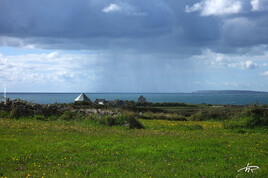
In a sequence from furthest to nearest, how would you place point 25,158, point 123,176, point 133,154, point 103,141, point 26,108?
point 26,108 < point 103,141 < point 133,154 < point 25,158 < point 123,176

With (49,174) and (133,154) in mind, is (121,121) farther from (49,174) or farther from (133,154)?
(49,174)

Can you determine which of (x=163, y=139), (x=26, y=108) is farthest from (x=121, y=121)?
(x=26, y=108)

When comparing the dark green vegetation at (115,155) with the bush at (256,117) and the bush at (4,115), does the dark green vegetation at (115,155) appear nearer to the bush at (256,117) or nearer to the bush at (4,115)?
the bush at (256,117)

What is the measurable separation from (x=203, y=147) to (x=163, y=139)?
8.84 feet

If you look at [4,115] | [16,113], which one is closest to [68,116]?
[16,113]

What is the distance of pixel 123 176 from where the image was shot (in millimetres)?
8805

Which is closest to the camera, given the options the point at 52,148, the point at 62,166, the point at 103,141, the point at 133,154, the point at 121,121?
the point at 62,166

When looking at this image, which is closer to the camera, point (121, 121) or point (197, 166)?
point (197, 166)

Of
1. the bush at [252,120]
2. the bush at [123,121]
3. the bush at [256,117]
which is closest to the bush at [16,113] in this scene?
the bush at [123,121]

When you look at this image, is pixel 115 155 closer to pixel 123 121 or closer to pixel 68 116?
pixel 123 121

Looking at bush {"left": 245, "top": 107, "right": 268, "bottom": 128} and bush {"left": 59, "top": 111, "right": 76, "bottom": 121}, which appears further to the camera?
bush {"left": 59, "top": 111, "right": 76, "bottom": 121}

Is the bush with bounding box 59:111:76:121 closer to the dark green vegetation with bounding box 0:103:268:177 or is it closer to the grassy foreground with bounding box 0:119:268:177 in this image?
the dark green vegetation with bounding box 0:103:268:177

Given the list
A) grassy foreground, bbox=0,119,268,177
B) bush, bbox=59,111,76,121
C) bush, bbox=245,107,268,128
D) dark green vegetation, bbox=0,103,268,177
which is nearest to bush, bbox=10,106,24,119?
bush, bbox=59,111,76,121

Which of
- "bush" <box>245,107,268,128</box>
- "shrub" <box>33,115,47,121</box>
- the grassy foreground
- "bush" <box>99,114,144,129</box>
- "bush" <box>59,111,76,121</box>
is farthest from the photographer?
"bush" <box>59,111,76,121</box>
